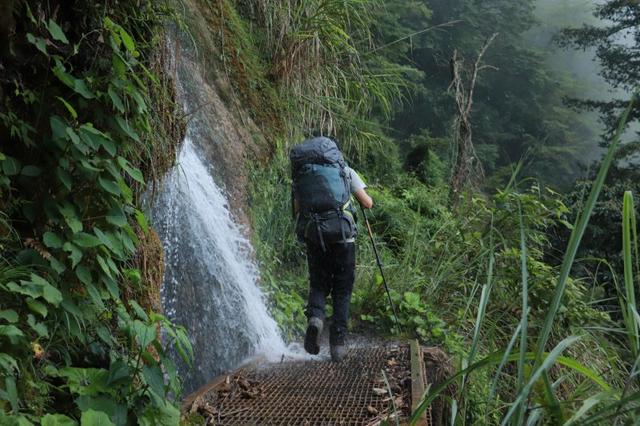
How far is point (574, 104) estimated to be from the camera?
2108 centimetres

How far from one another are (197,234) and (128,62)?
93.0 inches

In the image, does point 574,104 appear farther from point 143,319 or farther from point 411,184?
point 143,319

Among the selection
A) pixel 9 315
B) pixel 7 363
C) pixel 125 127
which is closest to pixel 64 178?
pixel 125 127

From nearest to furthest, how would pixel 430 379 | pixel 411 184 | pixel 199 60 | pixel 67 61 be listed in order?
pixel 67 61, pixel 430 379, pixel 199 60, pixel 411 184

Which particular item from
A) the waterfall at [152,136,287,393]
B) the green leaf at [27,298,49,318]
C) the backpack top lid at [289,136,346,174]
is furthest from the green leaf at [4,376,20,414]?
the backpack top lid at [289,136,346,174]

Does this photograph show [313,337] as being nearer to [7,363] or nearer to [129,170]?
[129,170]

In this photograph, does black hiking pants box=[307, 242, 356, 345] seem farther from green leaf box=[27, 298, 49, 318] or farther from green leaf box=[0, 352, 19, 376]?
green leaf box=[0, 352, 19, 376]

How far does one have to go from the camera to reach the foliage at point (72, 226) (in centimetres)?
210

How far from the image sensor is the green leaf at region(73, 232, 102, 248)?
2240 mm

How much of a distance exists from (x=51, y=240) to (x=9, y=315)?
14.1 inches

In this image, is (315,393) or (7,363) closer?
(7,363)

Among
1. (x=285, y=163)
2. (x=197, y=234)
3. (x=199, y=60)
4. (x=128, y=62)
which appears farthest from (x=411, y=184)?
(x=128, y=62)

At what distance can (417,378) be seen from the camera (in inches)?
140

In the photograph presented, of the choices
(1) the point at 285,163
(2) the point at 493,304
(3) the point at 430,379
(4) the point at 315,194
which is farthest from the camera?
(1) the point at 285,163
